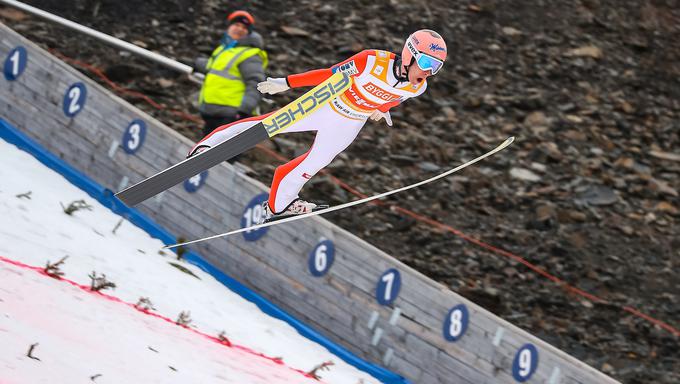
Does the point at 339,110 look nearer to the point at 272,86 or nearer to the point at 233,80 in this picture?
the point at 272,86

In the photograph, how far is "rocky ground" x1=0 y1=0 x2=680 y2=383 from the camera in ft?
45.6

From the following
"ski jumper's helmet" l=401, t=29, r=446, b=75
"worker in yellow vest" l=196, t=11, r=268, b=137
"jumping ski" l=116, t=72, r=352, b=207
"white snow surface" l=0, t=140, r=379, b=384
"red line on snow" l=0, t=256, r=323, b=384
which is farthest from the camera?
"red line on snow" l=0, t=256, r=323, b=384

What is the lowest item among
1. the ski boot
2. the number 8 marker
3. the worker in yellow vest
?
the number 8 marker

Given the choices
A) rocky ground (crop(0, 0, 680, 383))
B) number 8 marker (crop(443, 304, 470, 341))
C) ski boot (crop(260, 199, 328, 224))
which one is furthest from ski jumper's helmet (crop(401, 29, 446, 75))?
rocky ground (crop(0, 0, 680, 383))

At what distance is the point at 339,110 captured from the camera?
20.6ft

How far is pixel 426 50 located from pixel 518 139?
1157 centimetres

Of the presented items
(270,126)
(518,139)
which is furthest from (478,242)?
(270,126)

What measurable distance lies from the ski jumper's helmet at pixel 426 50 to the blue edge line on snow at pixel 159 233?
499cm

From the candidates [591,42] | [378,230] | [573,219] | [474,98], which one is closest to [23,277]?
[378,230]

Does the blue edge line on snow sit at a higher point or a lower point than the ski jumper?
lower

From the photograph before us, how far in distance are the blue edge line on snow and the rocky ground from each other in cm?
340

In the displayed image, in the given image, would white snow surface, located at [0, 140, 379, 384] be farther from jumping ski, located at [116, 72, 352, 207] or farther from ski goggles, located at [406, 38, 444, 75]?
ski goggles, located at [406, 38, 444, 75]

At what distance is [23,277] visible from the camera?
788 cm

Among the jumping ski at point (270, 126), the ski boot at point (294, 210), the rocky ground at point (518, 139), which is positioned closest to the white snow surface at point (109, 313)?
the ski boot at point (294, 210)
